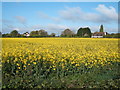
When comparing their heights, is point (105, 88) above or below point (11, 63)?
below

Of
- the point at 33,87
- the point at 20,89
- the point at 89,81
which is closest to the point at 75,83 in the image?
the point at 89,81

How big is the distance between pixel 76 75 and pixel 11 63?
239 centimetres

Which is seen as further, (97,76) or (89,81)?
(97,76)

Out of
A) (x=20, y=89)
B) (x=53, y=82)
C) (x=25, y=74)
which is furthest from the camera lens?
(x=25, y=74)

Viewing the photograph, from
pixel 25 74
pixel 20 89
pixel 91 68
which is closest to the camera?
pixel 20 89

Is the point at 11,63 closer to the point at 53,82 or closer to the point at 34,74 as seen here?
the point at 34,74

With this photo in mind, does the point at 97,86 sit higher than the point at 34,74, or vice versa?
A: the point at 34,74

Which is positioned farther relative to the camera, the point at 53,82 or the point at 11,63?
the point at 11,63

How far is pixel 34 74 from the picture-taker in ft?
17.5

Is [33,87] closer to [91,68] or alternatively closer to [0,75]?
[0,75]

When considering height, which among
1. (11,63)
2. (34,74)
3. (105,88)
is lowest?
(105,88)

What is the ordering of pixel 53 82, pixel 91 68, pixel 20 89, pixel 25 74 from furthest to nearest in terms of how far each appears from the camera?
1. pixel 91 68
2. pixel 25 74
3. pixel 53 82
4. pixel 20 89

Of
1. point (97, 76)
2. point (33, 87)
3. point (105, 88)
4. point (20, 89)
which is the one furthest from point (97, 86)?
point (20, 89)

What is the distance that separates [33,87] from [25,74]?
77cm
